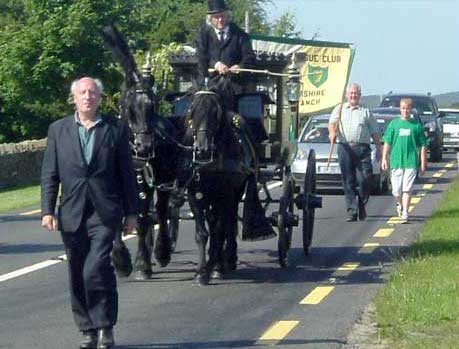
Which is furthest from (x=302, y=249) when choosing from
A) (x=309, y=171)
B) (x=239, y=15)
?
(x=239, y=15)

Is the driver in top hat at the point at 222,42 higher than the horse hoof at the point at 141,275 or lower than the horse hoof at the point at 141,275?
higher

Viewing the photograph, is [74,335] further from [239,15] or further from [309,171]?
[239,15]

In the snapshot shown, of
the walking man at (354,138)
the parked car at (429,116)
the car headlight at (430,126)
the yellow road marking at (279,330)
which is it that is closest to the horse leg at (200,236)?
the yellow road marking at (279,330)

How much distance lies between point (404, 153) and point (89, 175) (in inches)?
429

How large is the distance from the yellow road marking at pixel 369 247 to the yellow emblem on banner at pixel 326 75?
90.9 ft

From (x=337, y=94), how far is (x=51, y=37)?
1185cm

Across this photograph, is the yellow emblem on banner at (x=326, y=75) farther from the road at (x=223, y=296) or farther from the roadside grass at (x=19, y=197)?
the road at (x=223, y=296)

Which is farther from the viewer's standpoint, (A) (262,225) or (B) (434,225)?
(B) (434,225)

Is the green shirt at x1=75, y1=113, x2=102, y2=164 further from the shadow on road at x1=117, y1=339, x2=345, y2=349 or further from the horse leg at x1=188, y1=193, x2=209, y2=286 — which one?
the horse leg at x1=188, y1=193, x2=209, y2=286

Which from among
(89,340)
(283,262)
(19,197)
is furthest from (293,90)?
(19,197)

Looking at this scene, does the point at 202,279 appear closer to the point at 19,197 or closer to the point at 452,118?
the point at 19,197

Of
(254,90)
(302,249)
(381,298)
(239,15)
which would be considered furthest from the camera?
(239,15)

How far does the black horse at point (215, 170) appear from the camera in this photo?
1245cm

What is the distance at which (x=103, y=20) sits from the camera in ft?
122
